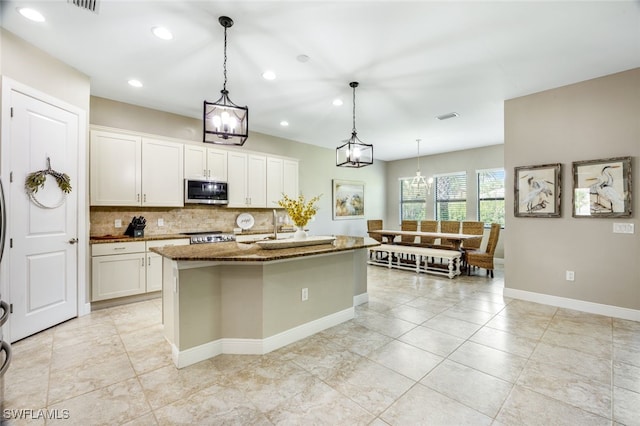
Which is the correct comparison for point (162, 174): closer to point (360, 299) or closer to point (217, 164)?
point (217, 164)

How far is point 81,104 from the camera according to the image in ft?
11.2

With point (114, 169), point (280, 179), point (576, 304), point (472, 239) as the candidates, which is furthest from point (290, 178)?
point (576, 304)

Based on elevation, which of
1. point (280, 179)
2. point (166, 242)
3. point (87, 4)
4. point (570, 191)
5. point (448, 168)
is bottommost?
point (166, 242)

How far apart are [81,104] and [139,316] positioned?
2.64 meters

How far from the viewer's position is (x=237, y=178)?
5160mm

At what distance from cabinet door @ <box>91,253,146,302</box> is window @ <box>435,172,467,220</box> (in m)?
7.05

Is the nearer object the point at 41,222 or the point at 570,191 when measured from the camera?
the point at 41,222

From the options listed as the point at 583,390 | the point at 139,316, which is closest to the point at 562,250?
the point at 583,390

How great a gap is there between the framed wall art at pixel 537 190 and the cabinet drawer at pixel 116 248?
532 centimetres

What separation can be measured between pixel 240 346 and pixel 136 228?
8.72 ft

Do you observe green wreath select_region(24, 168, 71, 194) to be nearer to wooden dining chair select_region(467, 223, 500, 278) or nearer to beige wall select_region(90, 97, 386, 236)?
beige wall select_region(90, 97, 386, 236)

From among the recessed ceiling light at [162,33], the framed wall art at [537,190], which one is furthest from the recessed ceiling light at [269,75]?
the framed wall art at [537,190]

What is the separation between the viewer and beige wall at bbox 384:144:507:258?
692 cm

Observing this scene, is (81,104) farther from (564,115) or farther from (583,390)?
(564,115)
